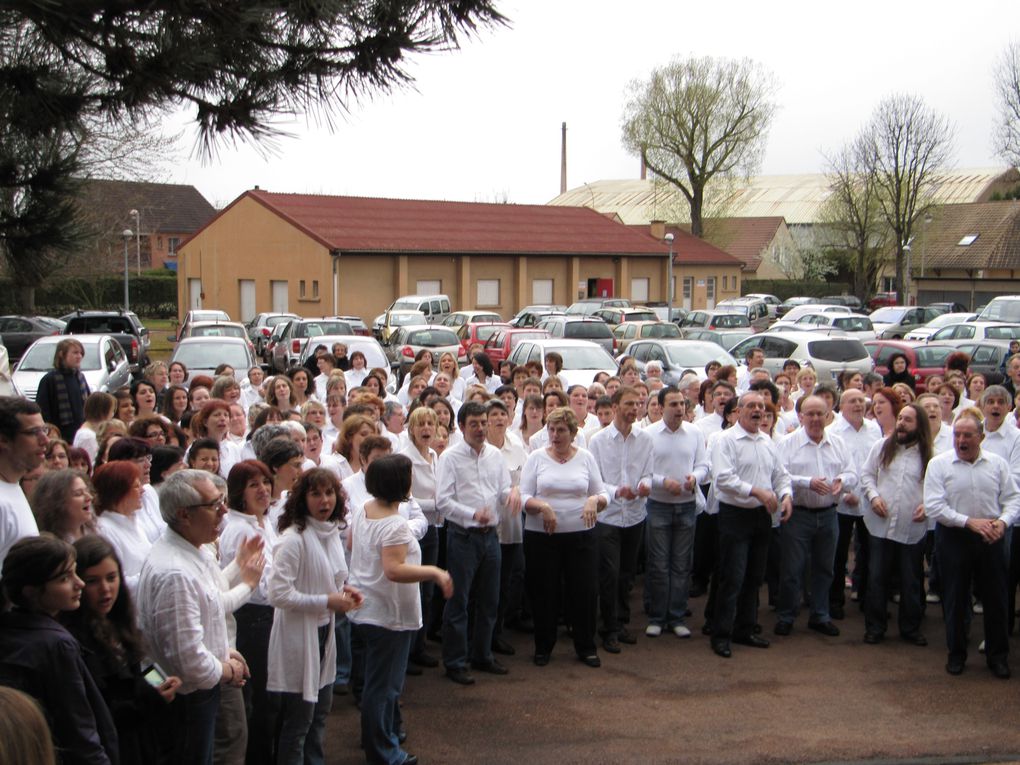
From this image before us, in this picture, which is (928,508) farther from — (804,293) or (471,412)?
(804,293)

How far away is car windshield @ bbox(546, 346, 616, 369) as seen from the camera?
19.0 m

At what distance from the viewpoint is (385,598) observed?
5840 millimetres

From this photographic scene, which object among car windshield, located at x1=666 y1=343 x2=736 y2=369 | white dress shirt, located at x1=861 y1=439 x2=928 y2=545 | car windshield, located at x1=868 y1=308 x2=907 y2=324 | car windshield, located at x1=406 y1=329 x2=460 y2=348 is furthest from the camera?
car windshield, located at x1=868 y1=308 x2=907 y2=324

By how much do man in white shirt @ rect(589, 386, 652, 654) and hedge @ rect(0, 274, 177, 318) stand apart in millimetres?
42495

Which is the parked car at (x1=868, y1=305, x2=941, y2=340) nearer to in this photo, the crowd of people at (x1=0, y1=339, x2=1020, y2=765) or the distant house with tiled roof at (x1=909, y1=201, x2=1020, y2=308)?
the distant house with tiled roof at (x1=909, y1=201, x2=1020, y2=308)

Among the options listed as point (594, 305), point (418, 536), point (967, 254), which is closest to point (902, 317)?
point (594, 305)

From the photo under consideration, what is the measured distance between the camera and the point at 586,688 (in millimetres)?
7336

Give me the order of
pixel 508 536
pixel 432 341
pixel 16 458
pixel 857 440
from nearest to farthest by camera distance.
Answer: pixel 16 458
pixel 508 536
pixel 857 440
pixel 432 341

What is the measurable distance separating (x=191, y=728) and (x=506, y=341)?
65.0ft

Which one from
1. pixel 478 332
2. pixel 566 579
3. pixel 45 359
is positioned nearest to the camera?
pixel 566 579

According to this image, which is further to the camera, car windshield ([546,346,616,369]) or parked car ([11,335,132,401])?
car windshield ([546,346,616,369])

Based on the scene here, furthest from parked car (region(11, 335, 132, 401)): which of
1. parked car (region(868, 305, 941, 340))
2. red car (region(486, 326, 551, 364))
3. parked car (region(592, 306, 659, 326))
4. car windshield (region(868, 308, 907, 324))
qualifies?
car windshield (region(868, 308, 907, 324))

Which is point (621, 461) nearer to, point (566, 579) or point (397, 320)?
point (566, 579)

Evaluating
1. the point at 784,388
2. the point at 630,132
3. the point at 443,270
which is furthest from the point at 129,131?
the point at 630,132
